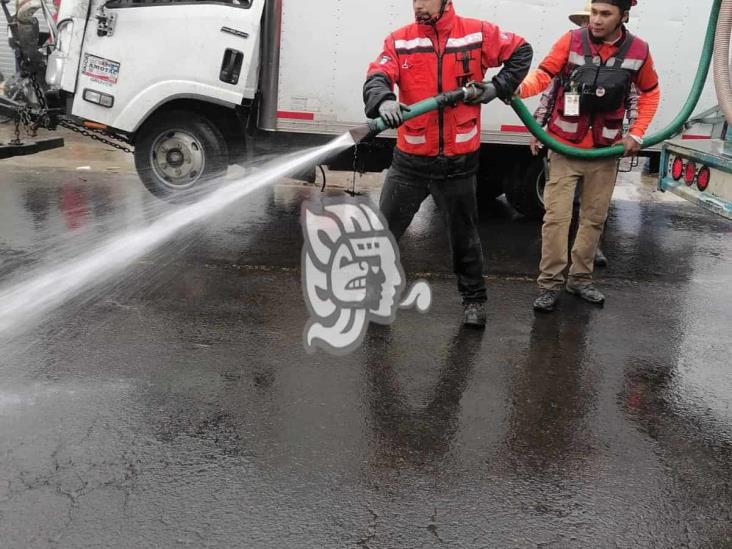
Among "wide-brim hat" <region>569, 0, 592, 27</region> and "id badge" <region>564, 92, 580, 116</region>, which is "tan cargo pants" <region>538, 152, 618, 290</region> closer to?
"id badge" <region>564, 92, 580, 116</region>

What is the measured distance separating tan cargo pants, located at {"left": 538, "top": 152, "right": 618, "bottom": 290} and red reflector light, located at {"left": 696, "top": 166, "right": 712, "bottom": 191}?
549 millimetres

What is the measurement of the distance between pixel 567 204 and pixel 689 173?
772 millimetres

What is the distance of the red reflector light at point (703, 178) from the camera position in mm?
4656

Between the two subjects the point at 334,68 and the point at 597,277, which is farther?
the point at 334,68

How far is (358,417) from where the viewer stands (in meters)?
3.54

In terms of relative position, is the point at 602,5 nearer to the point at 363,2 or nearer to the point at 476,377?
the point at 476,377

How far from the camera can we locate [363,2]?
22.9 feet

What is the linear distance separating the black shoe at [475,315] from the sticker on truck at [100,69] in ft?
14.4

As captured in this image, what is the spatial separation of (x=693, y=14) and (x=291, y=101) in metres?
3.85

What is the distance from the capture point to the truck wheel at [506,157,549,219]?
7891 mm

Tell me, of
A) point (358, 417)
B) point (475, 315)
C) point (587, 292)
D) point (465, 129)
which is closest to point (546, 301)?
point (587, 292)

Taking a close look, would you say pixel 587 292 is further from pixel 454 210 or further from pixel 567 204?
pixel 454 210

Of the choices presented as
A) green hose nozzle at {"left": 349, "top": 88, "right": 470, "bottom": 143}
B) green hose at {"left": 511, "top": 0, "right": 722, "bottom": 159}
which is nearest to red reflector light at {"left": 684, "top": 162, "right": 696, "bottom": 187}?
green hose at {"left": 511, "top": 0, "right": 722, "bottom": 159}

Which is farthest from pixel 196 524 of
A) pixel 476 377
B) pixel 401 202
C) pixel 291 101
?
pixel 291 101
